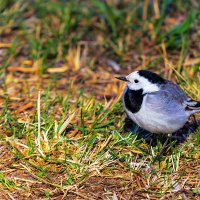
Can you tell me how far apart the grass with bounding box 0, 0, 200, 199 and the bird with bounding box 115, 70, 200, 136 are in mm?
256

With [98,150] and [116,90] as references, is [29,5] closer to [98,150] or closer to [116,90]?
[116,90]

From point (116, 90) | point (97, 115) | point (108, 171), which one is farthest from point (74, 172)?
point (116, 90)

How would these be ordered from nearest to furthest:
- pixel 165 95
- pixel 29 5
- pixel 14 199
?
pixel 14 199 < pixel 165 95 < pixel 29 5

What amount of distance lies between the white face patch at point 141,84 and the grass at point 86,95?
482 millimetres

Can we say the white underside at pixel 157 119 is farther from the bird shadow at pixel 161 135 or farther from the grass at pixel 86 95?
the bird shadow at pixel 161 135

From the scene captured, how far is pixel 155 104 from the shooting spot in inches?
174

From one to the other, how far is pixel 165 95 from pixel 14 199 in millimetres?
1667

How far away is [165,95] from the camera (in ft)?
14.9

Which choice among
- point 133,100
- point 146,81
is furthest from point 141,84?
point 133,100

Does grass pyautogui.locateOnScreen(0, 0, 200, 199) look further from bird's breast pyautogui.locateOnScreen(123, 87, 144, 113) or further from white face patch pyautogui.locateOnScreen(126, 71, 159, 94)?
white face patch pyautogui.locateOnScreen(126, 71, 159, 94)

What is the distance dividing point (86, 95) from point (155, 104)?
1372 mm

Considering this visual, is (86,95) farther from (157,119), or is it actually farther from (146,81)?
(157,119)

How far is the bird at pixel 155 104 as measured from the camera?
14.4ft

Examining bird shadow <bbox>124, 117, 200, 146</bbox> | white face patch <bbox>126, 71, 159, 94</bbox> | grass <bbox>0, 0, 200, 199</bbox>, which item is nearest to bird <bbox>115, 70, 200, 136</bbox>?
white face patch <bbox>126, 71, 159, 94</bbox>
